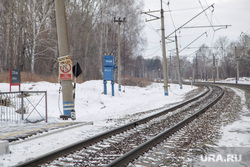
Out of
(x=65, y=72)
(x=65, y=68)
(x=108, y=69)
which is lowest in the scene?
(x=65, y=72)

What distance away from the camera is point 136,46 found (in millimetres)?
41469

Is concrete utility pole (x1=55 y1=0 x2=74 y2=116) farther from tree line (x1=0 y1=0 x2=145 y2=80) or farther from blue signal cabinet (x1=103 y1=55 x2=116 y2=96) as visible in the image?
tree line (x1=0 y1=0 x2=145 y2=80)

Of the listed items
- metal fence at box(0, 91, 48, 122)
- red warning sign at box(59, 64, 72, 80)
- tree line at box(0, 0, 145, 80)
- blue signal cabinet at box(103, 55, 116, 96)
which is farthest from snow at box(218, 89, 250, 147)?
tree line at box(0, 0, 145, 80)

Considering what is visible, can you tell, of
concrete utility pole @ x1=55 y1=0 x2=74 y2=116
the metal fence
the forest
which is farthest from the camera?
the forest

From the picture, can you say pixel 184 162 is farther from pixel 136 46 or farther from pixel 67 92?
pixel 136 46

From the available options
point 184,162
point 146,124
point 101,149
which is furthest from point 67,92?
point 184,162

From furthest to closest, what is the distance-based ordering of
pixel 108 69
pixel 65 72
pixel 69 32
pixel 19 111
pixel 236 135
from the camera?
pixel 69 32
pixel 108 69
pixel 19 111
pixel 65 72
pixel 236 135

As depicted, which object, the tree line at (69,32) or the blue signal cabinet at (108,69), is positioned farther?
the tree line at (69,32)

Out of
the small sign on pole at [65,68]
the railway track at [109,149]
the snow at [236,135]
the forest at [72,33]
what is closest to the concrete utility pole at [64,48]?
the small sign on pole at [65,68]

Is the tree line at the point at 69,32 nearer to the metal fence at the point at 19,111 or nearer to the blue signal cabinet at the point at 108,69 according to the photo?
the blue signal cabinet at the point at 108,69

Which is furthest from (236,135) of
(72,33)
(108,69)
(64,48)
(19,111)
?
(72,33)

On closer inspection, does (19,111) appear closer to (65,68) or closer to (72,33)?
(65,68)

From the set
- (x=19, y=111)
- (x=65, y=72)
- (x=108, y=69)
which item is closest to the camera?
(x=65, y=72)

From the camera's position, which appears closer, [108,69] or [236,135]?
[236,135]
